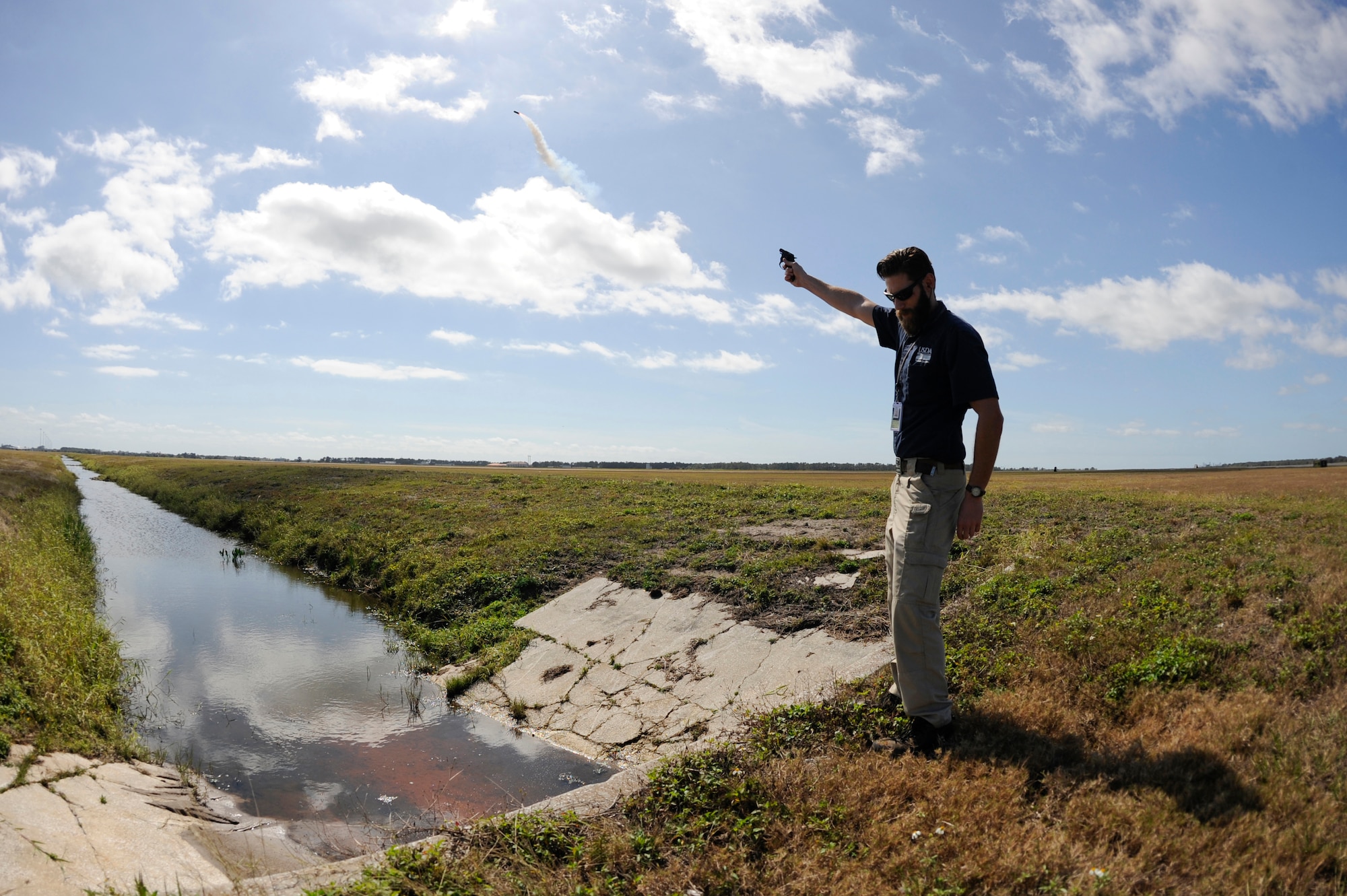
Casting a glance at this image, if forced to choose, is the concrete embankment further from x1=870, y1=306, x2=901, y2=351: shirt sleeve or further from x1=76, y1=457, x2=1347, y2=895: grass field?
x1=870, y1=306, x2=901, y2=351: shirt sleeve

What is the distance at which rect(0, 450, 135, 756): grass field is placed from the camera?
20.6 feet

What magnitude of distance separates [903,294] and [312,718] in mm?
7958

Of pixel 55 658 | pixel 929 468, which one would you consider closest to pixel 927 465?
pixel 929 468

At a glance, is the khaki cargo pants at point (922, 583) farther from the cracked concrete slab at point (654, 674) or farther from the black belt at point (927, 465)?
the cracked concrete slab at point (654, 674)

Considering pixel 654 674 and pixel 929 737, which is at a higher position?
pixel 929 737

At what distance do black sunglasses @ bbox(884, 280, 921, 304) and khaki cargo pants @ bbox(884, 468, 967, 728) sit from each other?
1.22 meters

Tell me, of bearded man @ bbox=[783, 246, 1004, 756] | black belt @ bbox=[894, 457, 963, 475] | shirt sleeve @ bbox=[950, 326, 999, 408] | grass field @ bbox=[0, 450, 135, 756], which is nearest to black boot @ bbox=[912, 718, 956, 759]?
bearded man @ bbox=[783, 246, 1004, 756]

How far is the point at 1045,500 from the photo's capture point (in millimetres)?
14820

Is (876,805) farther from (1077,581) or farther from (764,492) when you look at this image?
(764,492)

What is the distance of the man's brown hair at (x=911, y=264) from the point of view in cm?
494

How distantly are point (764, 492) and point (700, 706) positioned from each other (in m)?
14.4

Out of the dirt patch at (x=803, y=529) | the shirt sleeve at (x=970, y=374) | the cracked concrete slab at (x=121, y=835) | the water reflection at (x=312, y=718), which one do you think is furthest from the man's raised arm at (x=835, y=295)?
the dirt patch at (x=803, y=529)

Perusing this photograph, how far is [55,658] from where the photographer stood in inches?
325

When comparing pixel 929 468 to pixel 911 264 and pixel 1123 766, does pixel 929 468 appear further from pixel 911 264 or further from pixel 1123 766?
pixel 1123 766
